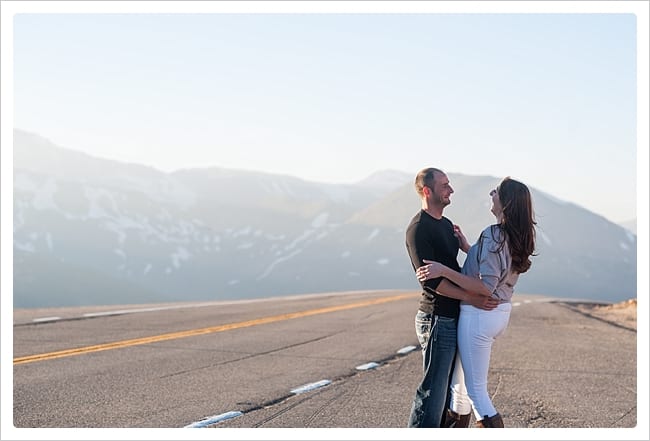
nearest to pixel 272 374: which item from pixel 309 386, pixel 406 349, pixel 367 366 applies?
pixel 309 386

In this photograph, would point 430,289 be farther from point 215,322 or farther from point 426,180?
point 215,322

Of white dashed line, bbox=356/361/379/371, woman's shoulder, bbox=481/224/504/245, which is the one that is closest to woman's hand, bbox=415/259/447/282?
woman's shoulder, bbox=481/224/504/245

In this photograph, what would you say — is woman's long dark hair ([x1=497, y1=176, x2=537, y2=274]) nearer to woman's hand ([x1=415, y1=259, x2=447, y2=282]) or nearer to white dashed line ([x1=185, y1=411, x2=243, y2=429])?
woman's hand ([x1=415, y1=259, x2=447, y2=282])

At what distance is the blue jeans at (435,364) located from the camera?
18.5 feet

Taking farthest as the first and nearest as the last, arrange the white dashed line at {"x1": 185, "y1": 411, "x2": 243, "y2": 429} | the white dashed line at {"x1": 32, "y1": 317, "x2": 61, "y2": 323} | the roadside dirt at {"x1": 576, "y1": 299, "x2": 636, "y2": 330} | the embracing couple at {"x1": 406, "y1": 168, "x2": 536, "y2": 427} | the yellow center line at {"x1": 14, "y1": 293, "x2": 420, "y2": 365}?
the roadside dirt at {"x1": 576, "y1": 299, "x2": 636, "y2": 330}
the white dashed line at {"x1": 32, "y1": 317, "x2": 61, "y2": 323}
the yellow center line at {"x1": 14, "y1": 293, "x2": 420, "y2": 365}
the white dashed line at {"x1": 185, "y1": 411, "x2": 243, "y2": 429}
the embracing couple at {"x1": 406, "y1": 168, "x2": 536, "y2": 427}

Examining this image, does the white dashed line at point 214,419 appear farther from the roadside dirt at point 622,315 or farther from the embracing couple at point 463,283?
the roadside dirt at point 622,315

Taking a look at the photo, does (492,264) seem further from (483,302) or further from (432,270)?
(432,270)

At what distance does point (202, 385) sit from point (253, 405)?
1.30m

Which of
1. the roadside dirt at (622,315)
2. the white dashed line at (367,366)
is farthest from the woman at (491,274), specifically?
the roadside dirt at (622,315)

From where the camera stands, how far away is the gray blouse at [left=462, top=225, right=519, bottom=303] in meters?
5.51

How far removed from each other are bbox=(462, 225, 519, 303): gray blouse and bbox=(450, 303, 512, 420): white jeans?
125mm

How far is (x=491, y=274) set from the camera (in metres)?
5.50

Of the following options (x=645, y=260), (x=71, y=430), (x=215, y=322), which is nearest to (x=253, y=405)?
(x=71, y=430)

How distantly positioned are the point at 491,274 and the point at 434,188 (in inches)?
26.8
